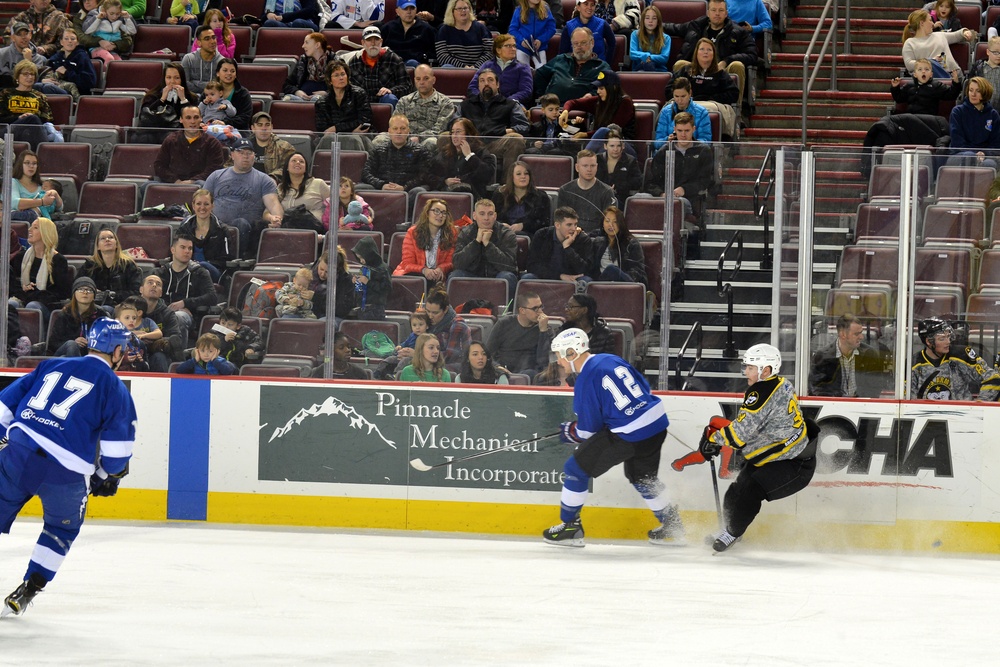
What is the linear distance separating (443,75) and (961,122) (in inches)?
161

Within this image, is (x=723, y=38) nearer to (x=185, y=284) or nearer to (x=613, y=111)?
(x=613, y=111)

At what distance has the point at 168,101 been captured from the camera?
1055cm

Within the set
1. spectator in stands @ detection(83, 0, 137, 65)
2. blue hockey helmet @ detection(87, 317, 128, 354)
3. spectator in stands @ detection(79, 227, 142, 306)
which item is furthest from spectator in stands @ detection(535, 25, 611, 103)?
blue hockey helmet @ detection(87, 317, 128, 354)

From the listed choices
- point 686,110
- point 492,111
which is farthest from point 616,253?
point 492,111

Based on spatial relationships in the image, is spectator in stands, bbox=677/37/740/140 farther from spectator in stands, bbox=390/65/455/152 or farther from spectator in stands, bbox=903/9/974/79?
spectator in stands, bbox=390/65/455/152

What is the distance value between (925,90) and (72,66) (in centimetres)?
703

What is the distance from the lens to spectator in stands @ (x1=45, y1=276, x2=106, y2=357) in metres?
8.30

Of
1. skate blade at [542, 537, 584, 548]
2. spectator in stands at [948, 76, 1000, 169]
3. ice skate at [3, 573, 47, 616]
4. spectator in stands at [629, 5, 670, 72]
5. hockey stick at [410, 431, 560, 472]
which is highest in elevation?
spectator in stands at [629, 5, 670, 72]

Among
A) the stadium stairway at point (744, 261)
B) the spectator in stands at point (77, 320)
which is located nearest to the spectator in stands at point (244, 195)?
the spectator in stands at point (77, 320)

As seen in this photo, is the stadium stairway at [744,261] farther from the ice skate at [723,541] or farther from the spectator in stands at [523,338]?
the ice skate at [723,541]

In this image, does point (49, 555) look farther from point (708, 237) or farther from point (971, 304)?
point (971, 304)

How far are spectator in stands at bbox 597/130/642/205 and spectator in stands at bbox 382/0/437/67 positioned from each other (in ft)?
12.9

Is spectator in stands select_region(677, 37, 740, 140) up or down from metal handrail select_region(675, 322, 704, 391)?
up

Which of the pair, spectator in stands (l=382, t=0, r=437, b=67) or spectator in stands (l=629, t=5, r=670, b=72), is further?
spectator in stands (l=382, t=0, r=437, b=67)
